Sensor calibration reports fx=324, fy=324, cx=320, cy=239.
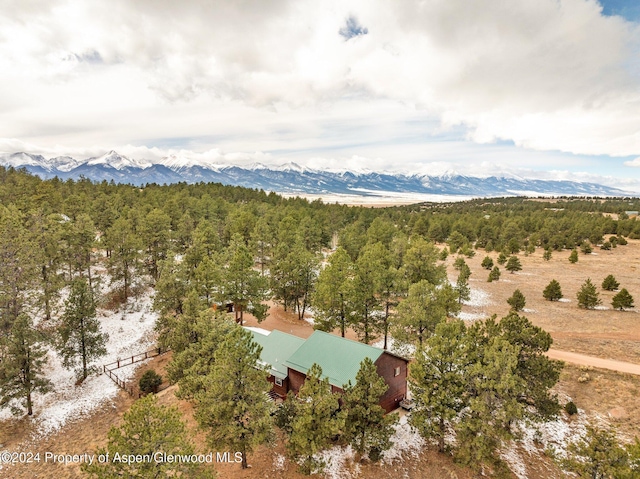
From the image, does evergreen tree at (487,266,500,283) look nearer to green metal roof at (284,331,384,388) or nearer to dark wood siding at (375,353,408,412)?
dark wood siding at (375,353,408,412)

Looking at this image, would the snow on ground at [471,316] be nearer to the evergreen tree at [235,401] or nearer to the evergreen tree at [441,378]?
the evergreen tree at [441,378]

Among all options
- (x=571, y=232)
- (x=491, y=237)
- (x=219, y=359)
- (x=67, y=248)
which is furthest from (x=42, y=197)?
(x=571, y=232)

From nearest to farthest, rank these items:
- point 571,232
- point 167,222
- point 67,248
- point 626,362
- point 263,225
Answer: point 626,362, point 67,248, point 167,222, point 263,225, point 571,232

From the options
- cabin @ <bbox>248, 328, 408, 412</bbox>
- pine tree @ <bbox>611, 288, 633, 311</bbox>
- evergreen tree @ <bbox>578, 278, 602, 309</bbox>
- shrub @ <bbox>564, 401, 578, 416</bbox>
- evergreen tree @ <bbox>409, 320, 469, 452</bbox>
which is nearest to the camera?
evergreen tree @ <bbox>409, 320, 469, 452</bbox>

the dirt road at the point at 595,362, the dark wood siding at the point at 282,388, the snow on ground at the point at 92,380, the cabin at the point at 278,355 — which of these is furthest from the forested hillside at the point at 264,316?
the dirt road at the point at 595,362

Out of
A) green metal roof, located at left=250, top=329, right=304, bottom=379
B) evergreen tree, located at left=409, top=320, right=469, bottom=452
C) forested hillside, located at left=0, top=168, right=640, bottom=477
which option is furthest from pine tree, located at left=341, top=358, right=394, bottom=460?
green metal roof, located at left=250, top=329, right=304, bottom=379

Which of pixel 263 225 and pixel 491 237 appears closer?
pixel 263 225

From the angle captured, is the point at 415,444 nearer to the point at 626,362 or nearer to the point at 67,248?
the point at 626,362
